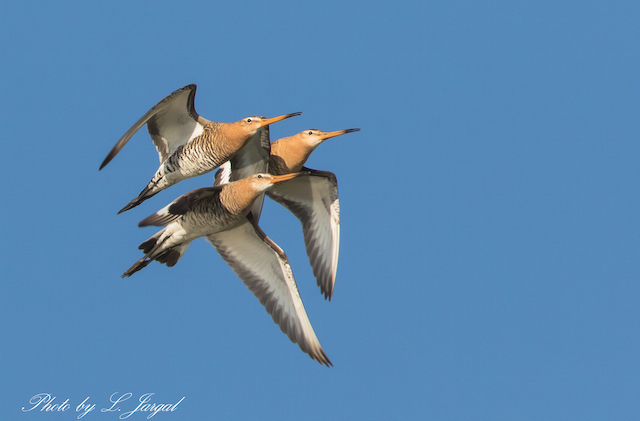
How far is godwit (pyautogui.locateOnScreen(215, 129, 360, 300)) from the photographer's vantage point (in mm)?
10461

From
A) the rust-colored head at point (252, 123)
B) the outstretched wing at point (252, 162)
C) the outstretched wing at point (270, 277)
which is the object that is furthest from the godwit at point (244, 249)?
the rust-colored head at point (252, 123)

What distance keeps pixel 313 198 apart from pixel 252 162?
1.40 metres

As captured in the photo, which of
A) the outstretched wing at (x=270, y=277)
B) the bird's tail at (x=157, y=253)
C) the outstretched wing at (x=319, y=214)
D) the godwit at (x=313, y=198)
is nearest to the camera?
the bird's tail at (x=157, y=253)

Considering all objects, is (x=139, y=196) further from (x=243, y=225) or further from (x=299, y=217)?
(x=299, y=217)

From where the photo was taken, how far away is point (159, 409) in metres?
9.55

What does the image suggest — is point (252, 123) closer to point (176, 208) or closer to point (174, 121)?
point (174, 121)

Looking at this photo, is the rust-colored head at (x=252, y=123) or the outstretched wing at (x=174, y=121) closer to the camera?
the outstretched wing at (x=174, y=121)

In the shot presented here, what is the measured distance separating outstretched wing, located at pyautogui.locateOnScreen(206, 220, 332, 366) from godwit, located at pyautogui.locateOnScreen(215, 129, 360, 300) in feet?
2.26

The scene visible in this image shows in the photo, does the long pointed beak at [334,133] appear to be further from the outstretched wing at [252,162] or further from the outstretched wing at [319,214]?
the outstretched wing at [252,162]

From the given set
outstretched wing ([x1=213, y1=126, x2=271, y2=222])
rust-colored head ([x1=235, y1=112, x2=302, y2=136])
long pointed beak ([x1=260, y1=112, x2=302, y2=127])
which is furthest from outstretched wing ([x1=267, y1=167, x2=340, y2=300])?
rust-colored head ([x1=235, y1=112, x2=302, y2=136])

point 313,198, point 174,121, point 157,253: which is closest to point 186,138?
point 174,121

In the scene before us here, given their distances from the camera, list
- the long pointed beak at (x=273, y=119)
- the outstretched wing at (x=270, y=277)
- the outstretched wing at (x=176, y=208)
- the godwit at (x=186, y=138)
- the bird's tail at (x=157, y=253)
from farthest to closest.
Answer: the outstretched wing at (x=270, y=277) → the bird's tail at (x=157, y=253) → the long pointed beak at (x=273, y=119) → the godwit at (x=186, y=138) → the outstretched wing at (x=176, y=208)

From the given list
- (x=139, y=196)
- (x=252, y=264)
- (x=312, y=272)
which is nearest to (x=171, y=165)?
(x=139, y=196)

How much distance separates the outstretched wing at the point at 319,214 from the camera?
10914 mm
